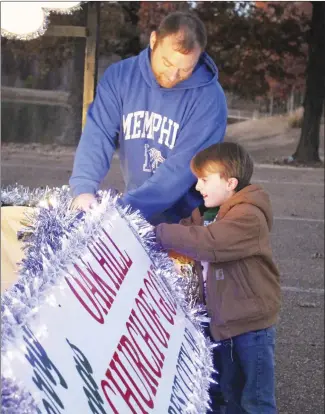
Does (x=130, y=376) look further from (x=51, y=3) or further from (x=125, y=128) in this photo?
(x=51, y=3)

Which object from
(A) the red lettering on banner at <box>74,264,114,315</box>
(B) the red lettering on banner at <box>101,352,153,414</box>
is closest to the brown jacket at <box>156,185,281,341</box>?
(A) the red lettering on banner at <box>74,264,114,315</box>

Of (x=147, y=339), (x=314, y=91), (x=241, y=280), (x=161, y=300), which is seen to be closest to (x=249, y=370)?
(x=241, y=280)

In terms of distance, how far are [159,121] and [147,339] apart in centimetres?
101

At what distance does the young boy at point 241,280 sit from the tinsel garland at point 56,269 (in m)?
0.10

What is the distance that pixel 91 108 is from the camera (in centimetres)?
284

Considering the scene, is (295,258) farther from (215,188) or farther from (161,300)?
(161,300)

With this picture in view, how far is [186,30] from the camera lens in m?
2.47

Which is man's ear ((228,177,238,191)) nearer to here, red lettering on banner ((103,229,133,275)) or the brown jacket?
the brown jacket

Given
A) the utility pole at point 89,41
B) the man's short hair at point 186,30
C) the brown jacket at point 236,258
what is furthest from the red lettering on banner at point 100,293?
the utility pole at point 89,41

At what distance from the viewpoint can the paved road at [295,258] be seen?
4.13 m

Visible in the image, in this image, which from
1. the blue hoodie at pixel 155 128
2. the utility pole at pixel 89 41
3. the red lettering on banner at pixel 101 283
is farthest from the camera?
the utility pole at pixel 89 41

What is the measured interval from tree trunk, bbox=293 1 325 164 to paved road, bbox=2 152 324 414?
1.23 m

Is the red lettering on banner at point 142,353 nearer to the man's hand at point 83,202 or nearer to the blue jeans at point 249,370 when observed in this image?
the man's hand at point 83,202

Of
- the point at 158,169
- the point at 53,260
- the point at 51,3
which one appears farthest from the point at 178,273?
the point at 51,3
